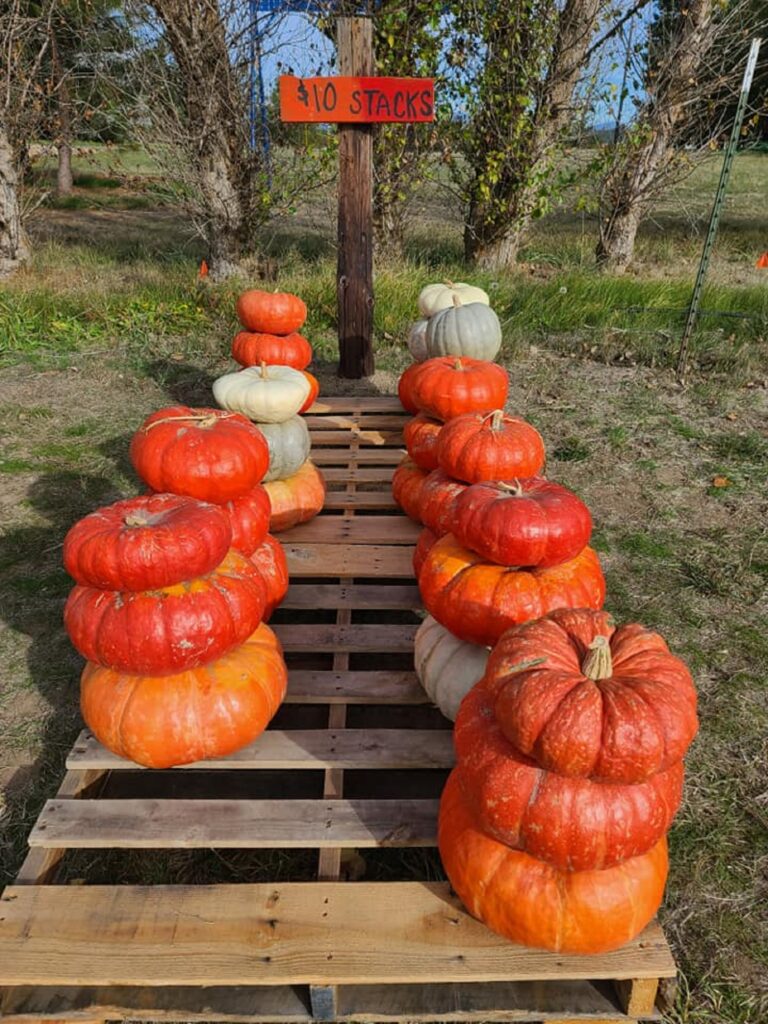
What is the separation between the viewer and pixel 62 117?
993 centimetres

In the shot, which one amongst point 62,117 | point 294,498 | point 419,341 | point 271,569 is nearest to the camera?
point 271,569

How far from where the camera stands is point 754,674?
3.04 metres

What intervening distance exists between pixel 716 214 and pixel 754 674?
382 centimetres

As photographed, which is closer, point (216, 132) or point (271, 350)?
point (271, 350)

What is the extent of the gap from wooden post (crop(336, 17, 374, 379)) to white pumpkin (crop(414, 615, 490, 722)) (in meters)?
3.74

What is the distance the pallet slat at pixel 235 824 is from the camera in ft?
6.84

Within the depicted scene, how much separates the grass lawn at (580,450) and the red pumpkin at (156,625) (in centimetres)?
69

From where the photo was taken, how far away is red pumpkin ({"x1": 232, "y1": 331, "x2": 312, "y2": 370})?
430 cm

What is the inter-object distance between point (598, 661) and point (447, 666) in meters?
0.86

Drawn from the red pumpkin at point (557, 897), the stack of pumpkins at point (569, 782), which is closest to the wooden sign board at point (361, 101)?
the stack of pumpkins at point (569, 782)

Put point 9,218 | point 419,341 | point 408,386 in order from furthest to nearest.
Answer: point 9,218 → point 419,341 → point 408,386

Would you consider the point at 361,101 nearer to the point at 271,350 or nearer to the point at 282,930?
the point at 271,350

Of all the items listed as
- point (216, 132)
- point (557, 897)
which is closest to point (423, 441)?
point (557, 897)

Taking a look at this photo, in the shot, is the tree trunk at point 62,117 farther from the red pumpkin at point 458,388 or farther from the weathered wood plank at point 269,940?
the weathered wood plank at point 269,940
